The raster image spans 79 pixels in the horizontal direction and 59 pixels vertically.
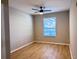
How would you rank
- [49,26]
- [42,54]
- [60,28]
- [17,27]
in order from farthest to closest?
[49,26]
[60,28]
[17,27]
[42,54]

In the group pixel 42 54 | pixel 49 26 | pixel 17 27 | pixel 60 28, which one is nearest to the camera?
pixel 42 54

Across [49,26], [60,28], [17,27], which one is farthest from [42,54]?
[49,26]

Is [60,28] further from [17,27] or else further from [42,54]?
[17,27]

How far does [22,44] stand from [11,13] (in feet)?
7.17

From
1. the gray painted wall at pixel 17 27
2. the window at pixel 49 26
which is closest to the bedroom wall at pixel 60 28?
the window at pixel 49 26

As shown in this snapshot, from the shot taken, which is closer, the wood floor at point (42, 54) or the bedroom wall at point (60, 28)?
the wood floor at point (42, 54)

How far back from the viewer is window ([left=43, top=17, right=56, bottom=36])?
7184 millimetres

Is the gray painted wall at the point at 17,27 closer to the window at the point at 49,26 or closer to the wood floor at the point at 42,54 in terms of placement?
the wood floor at the point at 42,54

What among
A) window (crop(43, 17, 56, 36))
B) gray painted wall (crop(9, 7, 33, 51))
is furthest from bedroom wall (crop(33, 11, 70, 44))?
gray painted wall (crop(9, 7, 33, 51))

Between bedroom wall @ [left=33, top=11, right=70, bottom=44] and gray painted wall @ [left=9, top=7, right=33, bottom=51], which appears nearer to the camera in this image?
gray painted wall @ [left=9, top=7, right=33, bottom=51]

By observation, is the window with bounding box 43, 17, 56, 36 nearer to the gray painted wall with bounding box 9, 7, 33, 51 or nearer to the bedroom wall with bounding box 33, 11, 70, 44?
the bedroom wall with bounding box 33, 11, 70, 44

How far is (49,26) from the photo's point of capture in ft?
24.2

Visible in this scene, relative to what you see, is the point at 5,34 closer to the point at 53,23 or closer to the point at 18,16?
the point at 18,16

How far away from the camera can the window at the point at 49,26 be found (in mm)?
7184
